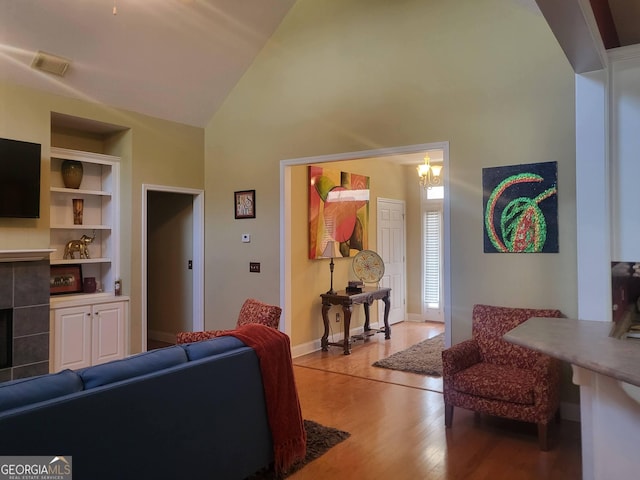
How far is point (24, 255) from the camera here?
412cm

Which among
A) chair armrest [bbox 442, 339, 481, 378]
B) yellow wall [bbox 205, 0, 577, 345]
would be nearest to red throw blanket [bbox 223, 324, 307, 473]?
chair armrest [bbox 442, 339, 481, 378]

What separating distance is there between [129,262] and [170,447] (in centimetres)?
357

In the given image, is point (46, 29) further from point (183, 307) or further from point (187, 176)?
point (183, 307)

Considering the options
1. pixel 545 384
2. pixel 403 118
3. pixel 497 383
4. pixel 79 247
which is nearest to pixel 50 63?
pixel 79 247

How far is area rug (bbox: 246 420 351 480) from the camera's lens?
265cm

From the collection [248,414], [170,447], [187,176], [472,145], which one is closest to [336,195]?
[187,176]

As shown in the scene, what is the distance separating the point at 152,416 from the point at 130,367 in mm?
240

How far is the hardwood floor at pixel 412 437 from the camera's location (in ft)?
8.89

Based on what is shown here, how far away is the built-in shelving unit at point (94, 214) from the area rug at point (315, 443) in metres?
3.20

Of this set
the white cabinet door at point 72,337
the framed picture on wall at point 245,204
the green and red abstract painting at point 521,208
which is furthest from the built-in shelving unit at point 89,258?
the green and red abstract painting at point 521,208

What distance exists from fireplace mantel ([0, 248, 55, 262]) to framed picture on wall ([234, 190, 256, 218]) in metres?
2.11

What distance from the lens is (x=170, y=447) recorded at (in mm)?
2059

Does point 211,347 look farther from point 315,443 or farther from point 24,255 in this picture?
point 24,255

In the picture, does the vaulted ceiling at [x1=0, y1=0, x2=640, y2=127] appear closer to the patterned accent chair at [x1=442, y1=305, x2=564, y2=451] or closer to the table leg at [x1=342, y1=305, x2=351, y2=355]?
the patterned accent chair at [x1=442, y1=305, x2=564, y2=451]
